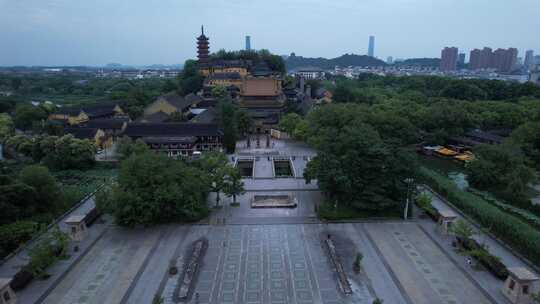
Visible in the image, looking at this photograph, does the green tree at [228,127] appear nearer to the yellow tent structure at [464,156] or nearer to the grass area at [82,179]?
the grass area at [82,179]

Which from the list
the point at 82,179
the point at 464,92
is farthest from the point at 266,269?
the point at 464,92

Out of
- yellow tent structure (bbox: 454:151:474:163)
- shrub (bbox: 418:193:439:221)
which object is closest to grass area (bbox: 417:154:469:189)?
yellow tent structure (bbox: 454:151:474:163)

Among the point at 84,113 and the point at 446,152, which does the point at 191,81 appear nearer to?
the point at 84,113

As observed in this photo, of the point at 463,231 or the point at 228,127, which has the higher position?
the point at 228,127

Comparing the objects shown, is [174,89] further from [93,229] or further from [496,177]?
[496,177]

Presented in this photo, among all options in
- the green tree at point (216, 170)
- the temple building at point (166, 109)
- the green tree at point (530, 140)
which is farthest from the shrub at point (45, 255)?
the green tree at point (530, 140)

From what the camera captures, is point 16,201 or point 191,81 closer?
point 16,201
